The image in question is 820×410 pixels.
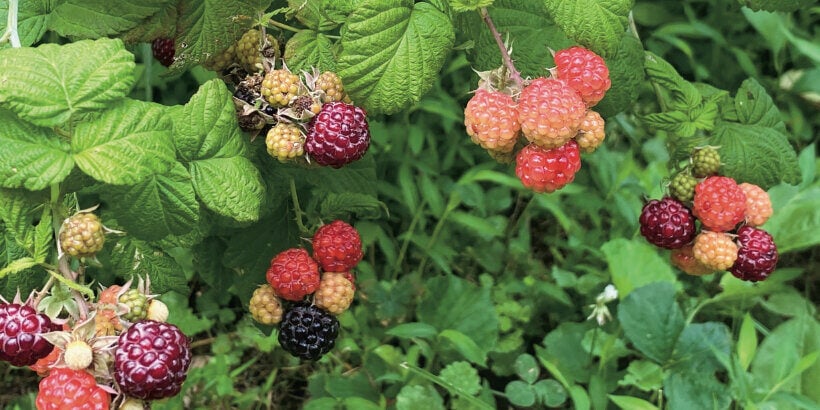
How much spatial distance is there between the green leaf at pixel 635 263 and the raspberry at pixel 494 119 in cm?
128

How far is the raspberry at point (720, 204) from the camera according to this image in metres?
1.43

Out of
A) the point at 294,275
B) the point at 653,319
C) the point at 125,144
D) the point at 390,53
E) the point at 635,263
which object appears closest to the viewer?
the point at 125,144

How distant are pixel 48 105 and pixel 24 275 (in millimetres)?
319

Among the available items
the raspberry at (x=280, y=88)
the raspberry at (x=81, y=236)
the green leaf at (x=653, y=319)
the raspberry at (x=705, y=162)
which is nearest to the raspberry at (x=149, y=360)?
the raspberry at (x=81, y=236)

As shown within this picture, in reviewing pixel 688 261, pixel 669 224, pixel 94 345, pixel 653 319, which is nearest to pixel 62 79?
pixel 94 345

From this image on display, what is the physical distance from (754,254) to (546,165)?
0.55 m

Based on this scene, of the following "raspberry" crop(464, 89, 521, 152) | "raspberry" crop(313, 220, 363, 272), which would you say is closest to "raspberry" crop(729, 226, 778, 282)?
"raspberry" crop(464, 89, 521, 152)

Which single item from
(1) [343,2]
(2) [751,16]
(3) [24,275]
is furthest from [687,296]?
(3) [24,275]

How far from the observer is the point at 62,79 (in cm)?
100

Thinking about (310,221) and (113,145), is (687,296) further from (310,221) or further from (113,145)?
(113,145)

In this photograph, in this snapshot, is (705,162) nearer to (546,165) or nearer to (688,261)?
(688,261)

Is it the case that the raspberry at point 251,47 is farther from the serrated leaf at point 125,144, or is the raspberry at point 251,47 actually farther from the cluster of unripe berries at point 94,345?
the cluster of unripe berries at point 94,345

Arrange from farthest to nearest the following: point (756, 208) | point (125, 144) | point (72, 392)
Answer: point (756, 208)
point (125, 144)
point (72, 392)

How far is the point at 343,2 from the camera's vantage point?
4.10ft
